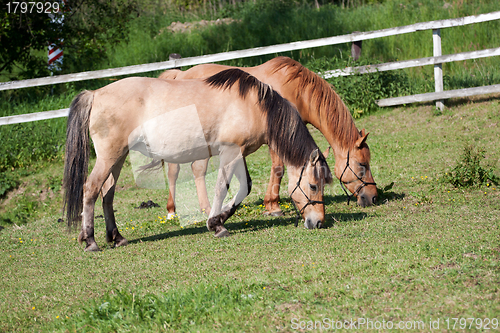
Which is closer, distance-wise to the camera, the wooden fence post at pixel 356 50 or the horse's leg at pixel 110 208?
the horse's leg at pixel 110 208

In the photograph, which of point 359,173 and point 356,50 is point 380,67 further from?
point 359,173

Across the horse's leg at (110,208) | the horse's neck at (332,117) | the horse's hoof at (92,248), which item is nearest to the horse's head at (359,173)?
the horse's neck at (332,117)

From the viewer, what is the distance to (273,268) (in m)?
4.16

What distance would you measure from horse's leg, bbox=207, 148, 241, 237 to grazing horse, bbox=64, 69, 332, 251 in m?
0.01

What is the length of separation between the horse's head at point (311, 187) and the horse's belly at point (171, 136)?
1123 millimetres

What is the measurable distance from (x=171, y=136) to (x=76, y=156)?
106 cm

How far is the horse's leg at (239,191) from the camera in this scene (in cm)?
566

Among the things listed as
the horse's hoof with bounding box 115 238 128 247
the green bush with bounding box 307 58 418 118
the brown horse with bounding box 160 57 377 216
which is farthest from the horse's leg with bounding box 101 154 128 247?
the green bush with bounding box 307 58 418 118

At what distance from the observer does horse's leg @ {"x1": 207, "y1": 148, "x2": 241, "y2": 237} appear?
18.3 feet

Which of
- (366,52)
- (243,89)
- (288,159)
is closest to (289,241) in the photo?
(288,159)

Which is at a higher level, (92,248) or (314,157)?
(314,157)

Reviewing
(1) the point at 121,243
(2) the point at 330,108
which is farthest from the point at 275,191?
(1) the point at 121,243

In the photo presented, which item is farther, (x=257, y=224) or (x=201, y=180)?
(x=201, y=180)

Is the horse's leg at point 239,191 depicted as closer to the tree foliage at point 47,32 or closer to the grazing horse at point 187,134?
the grazing horse at point 187,134
